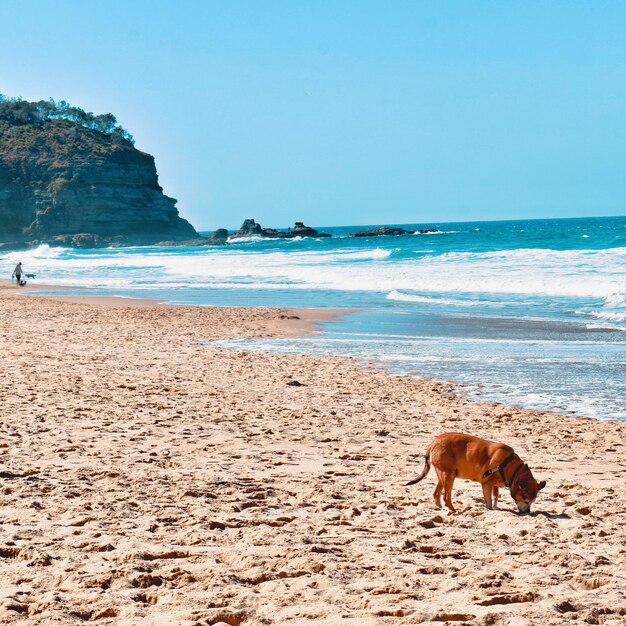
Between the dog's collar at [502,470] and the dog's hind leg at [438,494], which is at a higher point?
the dog's collar at [502,470]

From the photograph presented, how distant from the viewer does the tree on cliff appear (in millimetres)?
109750

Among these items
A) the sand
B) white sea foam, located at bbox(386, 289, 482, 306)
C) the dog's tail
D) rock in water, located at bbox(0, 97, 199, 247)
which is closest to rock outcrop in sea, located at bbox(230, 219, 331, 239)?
rock in water, located at bbox(0, 97, 199, 247)

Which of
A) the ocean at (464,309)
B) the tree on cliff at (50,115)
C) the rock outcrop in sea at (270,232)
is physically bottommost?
the ocean at (464,309)

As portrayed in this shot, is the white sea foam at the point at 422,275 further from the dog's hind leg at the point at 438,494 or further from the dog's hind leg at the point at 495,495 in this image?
the dog's hind leg at the point at 438,494

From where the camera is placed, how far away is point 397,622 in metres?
3.53

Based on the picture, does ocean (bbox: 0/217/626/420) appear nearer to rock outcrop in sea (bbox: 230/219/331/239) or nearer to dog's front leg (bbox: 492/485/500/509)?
dog's front leg (bbox: 492/485/500/509)

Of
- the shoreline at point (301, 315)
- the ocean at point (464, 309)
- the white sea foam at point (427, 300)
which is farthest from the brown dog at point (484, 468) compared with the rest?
the white sea foam at point (427, 300)

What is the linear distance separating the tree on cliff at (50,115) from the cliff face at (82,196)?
1039cm

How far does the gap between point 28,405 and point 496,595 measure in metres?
6.13

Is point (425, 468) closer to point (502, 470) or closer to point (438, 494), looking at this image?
point (438, 494)

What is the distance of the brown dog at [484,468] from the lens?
5.30m

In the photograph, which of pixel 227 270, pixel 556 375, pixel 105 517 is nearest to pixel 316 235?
pixel 227 270

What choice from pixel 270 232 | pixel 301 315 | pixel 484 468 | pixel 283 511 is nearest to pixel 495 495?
pixel 484 468

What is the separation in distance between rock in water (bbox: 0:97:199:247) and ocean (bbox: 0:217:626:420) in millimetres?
45813
